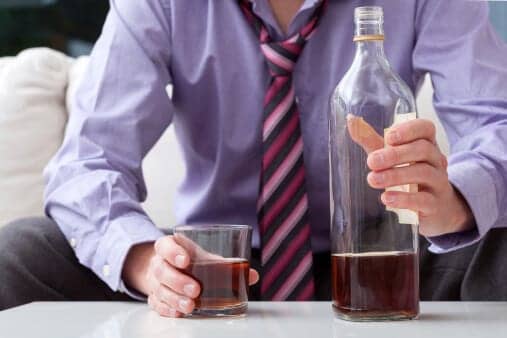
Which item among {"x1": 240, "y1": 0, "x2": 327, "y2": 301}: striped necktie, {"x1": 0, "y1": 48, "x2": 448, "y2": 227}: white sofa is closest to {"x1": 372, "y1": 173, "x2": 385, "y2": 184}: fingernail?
{"x1": 240, "y1": 0, "x2": 327, "y2": 301}: striped necktie

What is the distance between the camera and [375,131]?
0.95m

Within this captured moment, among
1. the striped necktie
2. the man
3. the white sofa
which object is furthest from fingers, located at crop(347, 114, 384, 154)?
the white sofa

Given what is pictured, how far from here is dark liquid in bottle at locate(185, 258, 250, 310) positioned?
3.27 feet

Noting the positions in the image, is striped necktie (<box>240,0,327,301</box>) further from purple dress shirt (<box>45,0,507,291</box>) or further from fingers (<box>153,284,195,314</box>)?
fingers (<box>153,284,195,314</box>)

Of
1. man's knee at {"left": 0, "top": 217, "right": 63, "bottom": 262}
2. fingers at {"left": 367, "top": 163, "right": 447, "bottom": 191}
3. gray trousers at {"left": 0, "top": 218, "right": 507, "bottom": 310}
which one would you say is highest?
fingers at {"left": 367, "top": 163, "right": 447, "bottom": 191}

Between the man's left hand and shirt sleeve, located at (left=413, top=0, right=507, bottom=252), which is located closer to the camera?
the man's left hand

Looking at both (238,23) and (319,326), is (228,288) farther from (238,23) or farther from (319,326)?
(238,23)

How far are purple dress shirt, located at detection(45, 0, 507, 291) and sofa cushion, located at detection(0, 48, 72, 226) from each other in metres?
0.70

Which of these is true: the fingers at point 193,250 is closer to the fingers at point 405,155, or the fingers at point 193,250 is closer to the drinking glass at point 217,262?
the drinking glass at point 217,262

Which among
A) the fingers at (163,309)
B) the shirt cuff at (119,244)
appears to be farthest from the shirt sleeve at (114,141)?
the fingers at (163,309)

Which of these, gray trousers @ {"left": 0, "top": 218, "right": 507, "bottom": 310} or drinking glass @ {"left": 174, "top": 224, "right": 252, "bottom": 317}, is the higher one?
drinking glass @ {"left": 174, "top": 224, "right": 252, "bottom": 317}

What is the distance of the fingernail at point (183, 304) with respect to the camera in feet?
3.30

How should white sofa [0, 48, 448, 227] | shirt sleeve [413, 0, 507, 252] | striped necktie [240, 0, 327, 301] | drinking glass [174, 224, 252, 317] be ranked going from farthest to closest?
white sofa [0, 48, 448, 227] < striped necktie [240, 0, 327, 301] < shirt sleeve [413, 0, 507, 252] < drinking glass [174, 224, 252, 317]

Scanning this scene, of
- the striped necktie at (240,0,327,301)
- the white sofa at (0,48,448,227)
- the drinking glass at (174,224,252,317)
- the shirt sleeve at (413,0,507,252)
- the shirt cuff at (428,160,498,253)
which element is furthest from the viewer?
the white sofa at (0,48,448,227)
